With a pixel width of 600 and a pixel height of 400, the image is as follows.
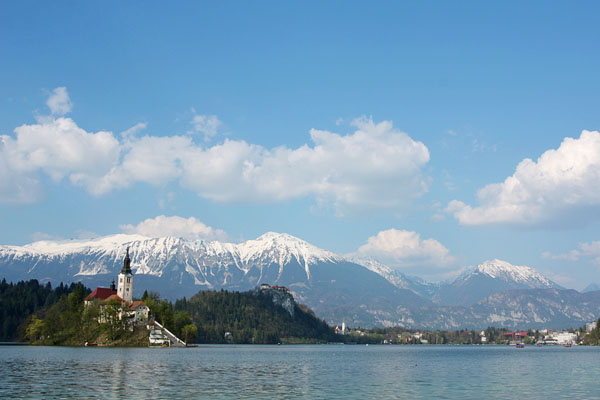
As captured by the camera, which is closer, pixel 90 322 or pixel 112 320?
pixel 112 320

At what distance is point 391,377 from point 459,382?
10.8 m

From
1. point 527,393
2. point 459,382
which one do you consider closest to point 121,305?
point 459,382

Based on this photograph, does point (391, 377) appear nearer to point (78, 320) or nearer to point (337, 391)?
point (337, 391)

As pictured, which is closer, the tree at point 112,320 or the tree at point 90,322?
the tree at point 112,320

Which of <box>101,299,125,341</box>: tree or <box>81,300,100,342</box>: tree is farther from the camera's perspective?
<box>81,300,100,342</box>: tree

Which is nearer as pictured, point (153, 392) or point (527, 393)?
point (153, 392)

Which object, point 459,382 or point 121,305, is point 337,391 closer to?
point 459,382

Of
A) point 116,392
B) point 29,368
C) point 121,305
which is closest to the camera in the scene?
point 116,392

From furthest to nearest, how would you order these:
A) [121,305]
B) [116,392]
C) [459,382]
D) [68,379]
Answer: [121,305]
[459,382]
[68,379]
[116,392]

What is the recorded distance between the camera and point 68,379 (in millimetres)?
67375

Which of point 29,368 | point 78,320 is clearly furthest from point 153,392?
point 78,320

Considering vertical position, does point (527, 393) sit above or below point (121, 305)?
below

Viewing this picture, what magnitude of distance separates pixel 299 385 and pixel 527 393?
25189 millimetres

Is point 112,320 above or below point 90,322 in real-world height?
above
